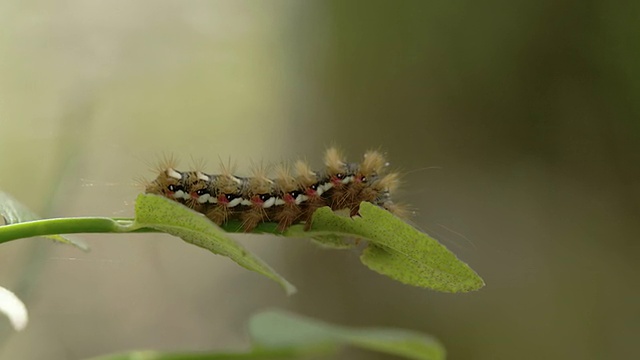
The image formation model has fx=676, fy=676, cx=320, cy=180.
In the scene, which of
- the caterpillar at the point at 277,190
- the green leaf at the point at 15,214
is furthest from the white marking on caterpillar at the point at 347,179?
the green leaf at the point at 15,214

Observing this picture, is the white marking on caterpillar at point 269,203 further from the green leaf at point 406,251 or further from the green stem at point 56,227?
the green stem at point 56,227

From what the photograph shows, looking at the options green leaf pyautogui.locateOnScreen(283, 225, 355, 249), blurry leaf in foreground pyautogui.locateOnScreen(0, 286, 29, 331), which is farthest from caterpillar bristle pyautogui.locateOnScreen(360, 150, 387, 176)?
blurry leaf in foreground pyautogui.locateOnScreen(0, 286, 29, 331)

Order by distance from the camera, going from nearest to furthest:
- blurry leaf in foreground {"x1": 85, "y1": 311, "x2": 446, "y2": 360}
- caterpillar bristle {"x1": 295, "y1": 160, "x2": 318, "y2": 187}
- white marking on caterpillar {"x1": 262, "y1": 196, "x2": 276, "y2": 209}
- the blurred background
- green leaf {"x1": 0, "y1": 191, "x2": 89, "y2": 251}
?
blurry leaf in foreground {"x1": 85, "y1": 311, "x2": 446, "y2": 360} < green leaf {"x1": 0, "y1": 191, "x2": 89, "y2": 251} < white marking on caterpillar {"x1": 262, "y1": 196, "x2": 276, "y2": 209} < caterpillar bristle {"x1": 295, "y1": 160, "x2": 318, "y2": 187} < the blurred background

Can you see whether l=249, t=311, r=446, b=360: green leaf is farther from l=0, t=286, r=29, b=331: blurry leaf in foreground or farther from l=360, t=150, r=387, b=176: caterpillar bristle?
l=360, t=150, r=387, b=176: caterpillar bristle

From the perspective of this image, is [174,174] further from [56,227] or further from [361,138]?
[361,138]

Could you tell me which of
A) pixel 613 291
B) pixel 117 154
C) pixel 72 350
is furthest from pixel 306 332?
pixel 613 291
